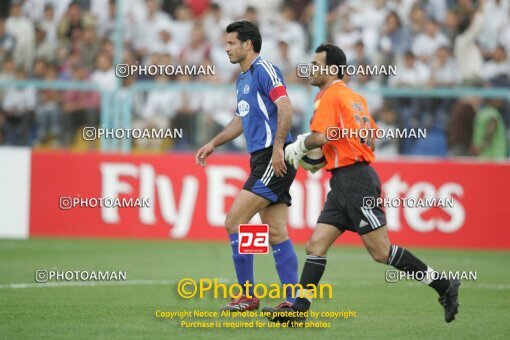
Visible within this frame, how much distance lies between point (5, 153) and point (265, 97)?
875cm

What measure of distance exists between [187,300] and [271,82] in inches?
98.5

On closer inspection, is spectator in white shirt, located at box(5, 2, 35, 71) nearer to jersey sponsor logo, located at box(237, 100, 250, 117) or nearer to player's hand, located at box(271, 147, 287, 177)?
jersey sponsor logo, located at box(237, 100, 250, 117)

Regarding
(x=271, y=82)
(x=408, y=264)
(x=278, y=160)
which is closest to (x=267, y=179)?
(x=278, y=160)

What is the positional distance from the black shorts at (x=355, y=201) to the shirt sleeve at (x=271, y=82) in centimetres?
90

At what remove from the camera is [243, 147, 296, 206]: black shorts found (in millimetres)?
8867

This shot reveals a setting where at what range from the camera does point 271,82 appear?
880 cm

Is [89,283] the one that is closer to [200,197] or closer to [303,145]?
[303,145]

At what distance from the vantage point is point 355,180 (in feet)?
27.1

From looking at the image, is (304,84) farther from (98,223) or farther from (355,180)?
(355,180)

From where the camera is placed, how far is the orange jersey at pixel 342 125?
26.6 feet

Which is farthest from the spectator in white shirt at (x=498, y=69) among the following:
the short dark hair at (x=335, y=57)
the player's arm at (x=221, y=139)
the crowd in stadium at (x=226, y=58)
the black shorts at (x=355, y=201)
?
the black shorts at (x=355, y=201)

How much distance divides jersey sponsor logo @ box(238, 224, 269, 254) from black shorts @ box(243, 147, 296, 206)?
300mm

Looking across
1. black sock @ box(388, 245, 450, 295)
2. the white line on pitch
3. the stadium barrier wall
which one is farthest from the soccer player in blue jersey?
the stadium barrier wall

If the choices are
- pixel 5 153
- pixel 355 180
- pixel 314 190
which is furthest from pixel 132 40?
pixel 355 180
